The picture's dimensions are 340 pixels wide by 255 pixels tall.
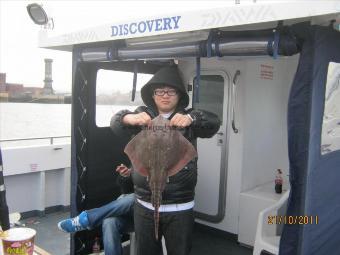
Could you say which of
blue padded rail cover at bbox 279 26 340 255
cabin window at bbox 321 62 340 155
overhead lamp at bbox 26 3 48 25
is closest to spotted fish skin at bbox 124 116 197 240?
blue padded rail cover at bbox 279 26 340 255

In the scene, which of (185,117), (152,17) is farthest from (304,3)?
(152,17)

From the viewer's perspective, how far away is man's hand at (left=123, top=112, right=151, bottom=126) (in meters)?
2.38

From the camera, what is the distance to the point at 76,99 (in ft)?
12.7

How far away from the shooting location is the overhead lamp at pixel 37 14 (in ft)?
12.9

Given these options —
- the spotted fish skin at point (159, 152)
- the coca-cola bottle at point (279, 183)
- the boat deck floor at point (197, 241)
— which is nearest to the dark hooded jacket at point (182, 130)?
the spotted fish skin at point (159, 152)

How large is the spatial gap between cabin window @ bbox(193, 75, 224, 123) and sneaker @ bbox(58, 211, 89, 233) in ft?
6.72

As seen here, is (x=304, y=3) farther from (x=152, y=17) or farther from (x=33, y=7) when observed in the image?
(x=33, y=7)

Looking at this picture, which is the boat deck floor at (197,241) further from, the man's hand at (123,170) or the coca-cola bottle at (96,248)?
the man's hand at (123,170)

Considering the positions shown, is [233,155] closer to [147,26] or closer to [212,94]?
[212,94]

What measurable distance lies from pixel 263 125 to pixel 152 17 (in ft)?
8.40

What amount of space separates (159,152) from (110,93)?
2159mm

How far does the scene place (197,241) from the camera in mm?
4730

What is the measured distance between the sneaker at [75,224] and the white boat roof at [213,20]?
1.71m

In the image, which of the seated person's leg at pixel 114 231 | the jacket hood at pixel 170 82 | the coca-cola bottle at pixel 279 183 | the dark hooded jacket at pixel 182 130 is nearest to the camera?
the dark hooded jacket at pixel 182 130
